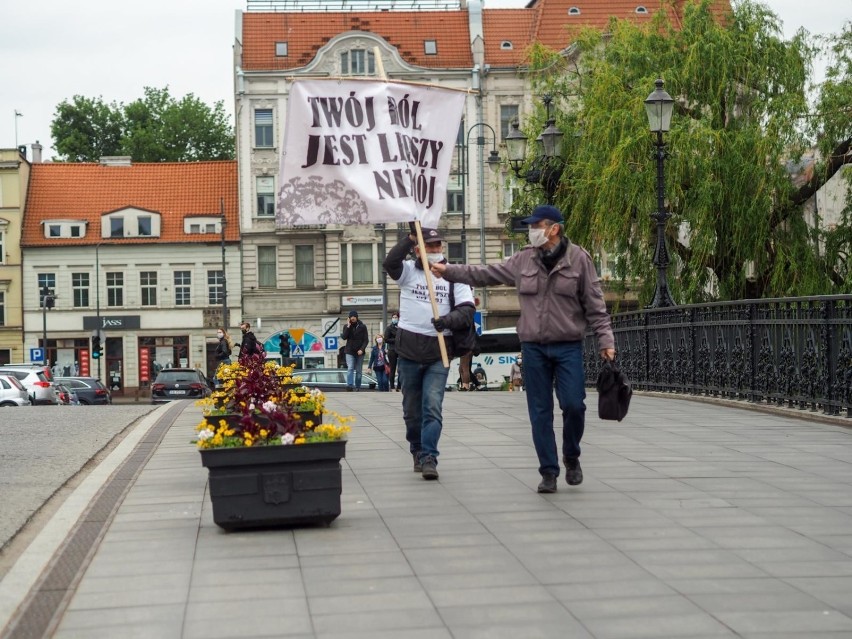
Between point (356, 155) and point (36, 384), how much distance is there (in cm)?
3084

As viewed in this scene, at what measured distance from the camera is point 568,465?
9508 mm

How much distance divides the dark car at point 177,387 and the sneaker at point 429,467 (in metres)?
39.2

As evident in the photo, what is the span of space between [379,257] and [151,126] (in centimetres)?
2620

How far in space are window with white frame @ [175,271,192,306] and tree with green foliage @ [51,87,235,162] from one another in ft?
58.5

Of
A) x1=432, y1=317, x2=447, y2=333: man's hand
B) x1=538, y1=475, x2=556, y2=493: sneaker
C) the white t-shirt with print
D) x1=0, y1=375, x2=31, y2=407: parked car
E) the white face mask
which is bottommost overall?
x1=0, y1=375, x2=31, y2=407: parked car

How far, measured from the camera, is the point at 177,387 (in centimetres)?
4916

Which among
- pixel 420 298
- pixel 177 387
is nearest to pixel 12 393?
pixel 177 387

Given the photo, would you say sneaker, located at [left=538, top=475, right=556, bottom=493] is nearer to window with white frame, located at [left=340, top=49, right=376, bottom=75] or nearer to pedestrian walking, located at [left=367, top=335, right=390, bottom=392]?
pedestrian walking, located at [left=367, top=335, right=390, bottom=392]

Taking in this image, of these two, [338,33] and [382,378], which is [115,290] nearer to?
[338,33]

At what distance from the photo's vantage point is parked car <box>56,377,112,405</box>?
169 feet

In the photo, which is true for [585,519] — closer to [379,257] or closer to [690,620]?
[690,620]

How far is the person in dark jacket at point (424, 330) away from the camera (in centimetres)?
1019

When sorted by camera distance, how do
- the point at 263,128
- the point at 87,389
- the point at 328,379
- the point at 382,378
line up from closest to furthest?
the point at 382,378 → the point at 328,379 → the point at 87,389 → the point at 263,128

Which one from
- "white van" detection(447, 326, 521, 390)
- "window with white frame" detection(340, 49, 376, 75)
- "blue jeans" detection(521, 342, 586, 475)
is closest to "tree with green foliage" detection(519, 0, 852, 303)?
"blue jeans" detection(521, 342, 586, 475)
